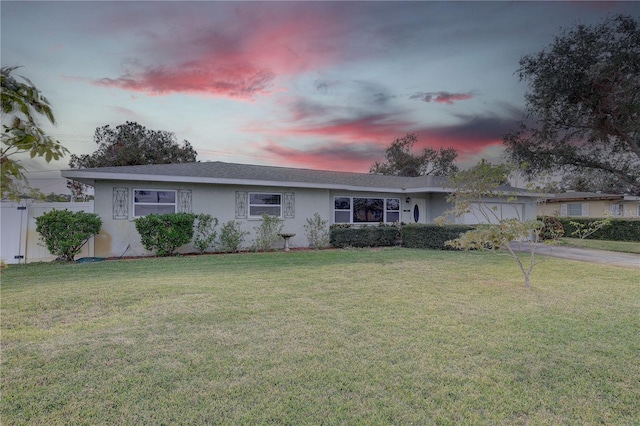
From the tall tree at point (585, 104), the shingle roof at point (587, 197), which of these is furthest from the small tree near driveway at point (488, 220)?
the shingle roof at point (587, 197)

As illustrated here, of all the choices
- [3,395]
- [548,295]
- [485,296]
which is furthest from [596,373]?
[3,395]

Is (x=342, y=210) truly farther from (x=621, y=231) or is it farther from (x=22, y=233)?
(x=621, y=231)

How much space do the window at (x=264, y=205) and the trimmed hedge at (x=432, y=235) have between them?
5.58 meters

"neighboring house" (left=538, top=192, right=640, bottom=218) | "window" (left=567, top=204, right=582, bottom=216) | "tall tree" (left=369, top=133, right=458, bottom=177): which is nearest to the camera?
"neighboring house" (left=538, top=192, right=640, bottom=218)

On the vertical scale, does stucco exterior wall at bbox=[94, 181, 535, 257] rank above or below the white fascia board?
below

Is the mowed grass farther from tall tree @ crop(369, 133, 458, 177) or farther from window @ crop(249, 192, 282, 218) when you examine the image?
tall tree @ crop(369, 133, 458, 177)

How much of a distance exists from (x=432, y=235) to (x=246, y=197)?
766 cm

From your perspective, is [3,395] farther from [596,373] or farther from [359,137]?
[359,137]

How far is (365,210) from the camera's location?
1606cm

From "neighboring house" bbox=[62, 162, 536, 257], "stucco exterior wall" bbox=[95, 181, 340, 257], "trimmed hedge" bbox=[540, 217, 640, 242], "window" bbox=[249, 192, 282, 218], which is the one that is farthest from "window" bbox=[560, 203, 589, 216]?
"window" bbox=[249, 192, 282, 218]

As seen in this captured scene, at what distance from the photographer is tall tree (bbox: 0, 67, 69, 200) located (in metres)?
1.19

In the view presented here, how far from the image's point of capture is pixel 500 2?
10.0 m

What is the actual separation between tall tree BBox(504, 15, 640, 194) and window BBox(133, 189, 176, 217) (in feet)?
47.5

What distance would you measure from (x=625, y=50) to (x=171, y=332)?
19.1m
